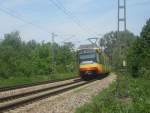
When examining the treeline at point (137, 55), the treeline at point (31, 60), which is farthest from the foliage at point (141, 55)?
the treeline at point (31, 60)

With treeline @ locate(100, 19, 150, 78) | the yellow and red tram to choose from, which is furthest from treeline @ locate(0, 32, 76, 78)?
the yellow and red tram

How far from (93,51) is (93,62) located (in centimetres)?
109

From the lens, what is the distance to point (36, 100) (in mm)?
21469

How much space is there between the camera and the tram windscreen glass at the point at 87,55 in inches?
1719

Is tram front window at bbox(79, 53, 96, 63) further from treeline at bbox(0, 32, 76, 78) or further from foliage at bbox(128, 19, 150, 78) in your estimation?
treeline at bbox(0, 32, 76, 78)

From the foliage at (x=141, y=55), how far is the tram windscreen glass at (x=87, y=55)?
5.00 m

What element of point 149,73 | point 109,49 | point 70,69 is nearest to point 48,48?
point 70,69

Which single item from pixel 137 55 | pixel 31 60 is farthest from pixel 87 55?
pixel 31 60

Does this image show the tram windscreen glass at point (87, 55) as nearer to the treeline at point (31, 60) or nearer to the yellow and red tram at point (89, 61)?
the yellow and red tram at point (89, 61)

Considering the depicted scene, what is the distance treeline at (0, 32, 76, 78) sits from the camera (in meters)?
64.4

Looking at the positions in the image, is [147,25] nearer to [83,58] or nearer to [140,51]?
[140,51]

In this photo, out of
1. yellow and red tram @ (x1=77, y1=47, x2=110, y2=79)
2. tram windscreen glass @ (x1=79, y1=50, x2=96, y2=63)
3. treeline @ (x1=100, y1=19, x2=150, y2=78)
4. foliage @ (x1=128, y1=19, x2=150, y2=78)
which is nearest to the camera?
treeline @ (x1=100, y1=19, x2=150, y2=78)

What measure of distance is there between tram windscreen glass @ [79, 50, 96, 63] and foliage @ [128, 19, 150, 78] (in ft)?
16.4

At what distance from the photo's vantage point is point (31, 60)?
100125 millimetres
